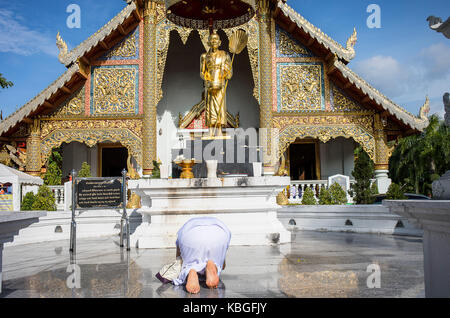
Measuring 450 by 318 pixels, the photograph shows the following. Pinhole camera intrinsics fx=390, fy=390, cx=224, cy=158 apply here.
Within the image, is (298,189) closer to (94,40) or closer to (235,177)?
(235,177)

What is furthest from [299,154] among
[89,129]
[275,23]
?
[89,129]

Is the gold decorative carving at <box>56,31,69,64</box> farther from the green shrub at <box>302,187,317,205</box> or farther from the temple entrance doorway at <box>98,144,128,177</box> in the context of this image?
the green shrub at <box>302,187,317,205</box>

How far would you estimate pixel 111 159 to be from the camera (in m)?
15.8

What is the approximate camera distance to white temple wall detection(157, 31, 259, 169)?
1487 cm

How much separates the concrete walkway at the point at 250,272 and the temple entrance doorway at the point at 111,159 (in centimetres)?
919

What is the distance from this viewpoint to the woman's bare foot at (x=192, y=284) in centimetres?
316

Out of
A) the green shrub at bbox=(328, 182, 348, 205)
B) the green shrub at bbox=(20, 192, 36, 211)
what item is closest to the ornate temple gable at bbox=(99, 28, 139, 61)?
the green shrub at bbox=(20, 192, 36, 211)

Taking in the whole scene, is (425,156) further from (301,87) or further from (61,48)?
(61,48)

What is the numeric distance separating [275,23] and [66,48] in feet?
22.2

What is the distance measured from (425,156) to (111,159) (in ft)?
66.6

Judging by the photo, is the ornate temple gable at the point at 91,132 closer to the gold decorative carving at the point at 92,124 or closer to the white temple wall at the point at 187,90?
the gold decorative carving at the point at 92,124

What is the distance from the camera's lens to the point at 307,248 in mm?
5754

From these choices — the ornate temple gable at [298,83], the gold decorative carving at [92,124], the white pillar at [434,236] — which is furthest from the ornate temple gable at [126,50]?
the white pillar at [434,236]

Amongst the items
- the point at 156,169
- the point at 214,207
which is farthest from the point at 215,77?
the point at 156,169
